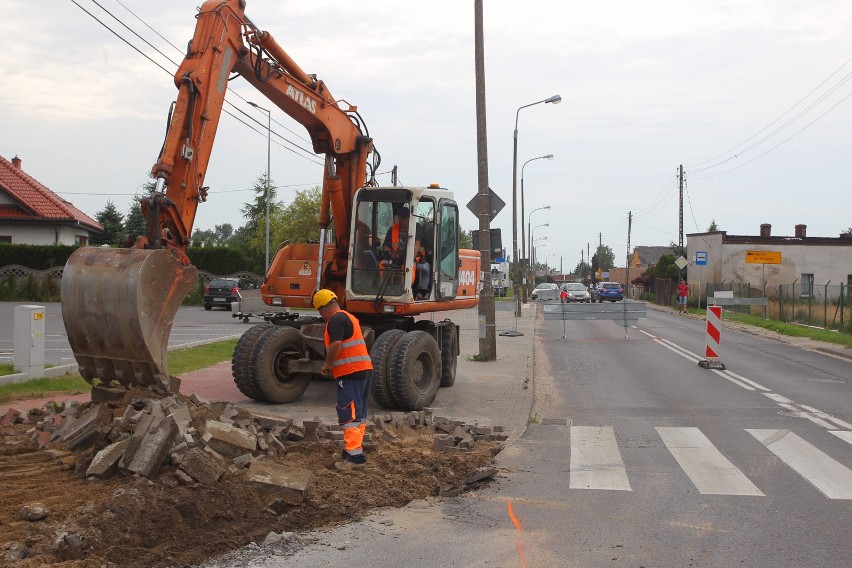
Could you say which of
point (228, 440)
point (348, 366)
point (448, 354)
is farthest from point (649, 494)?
point (448, 354)

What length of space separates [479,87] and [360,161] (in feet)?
20.9

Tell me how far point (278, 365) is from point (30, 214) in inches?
1426

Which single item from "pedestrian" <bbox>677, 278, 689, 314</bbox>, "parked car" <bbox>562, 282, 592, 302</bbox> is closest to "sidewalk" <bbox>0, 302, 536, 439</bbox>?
"pedestrian" <bbox>677, 278, 689, 314</bbox>

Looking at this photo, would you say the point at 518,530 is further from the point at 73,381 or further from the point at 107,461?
the point at 73,381

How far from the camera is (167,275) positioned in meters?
8.45

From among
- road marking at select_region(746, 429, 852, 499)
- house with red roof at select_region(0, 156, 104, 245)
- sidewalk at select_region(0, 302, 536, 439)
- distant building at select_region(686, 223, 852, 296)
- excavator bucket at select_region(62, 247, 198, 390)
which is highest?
house with red roof at select_region(0, 156, 104, 245)

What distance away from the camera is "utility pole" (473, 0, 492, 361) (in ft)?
62.0

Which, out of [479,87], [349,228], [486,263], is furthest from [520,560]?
[479,87]

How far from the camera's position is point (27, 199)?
44031 millimetres

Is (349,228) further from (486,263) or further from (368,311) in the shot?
(486,263)

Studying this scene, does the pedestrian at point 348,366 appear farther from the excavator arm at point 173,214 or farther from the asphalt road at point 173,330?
the asphalt road at point 173,330

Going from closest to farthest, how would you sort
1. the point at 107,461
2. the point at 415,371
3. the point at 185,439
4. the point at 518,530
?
the point at 518,530, the point at 107,461, the point at 185,439, the point at 415,371

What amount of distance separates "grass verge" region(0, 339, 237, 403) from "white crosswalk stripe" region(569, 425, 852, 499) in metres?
7.48

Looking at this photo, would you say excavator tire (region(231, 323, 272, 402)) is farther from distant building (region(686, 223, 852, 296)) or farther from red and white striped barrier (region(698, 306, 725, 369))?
distant building (region(686, 223, 852, 296))
